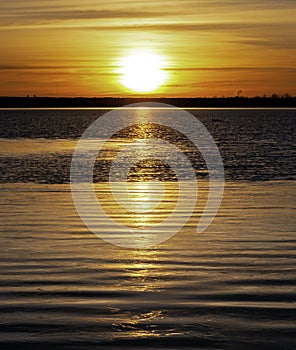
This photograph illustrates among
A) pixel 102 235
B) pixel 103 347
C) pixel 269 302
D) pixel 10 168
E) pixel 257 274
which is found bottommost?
pixel 103 347

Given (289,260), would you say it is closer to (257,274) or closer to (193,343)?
(257,274)

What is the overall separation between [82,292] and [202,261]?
2975 mm

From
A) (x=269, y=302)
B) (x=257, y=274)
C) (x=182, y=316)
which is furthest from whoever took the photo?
(x=257, y=274)

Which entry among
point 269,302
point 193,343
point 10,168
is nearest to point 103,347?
point 193,343

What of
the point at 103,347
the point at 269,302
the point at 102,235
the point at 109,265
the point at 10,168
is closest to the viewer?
the point at 103,347

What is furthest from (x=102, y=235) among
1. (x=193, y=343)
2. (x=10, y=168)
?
(x=10, y=168)

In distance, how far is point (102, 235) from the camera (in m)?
16.8

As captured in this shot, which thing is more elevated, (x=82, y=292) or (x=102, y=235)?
(x=102, y=235)

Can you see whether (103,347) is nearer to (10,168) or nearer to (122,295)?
(122,295)

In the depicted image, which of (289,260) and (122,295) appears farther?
(289,260)

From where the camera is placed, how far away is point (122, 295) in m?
11.1

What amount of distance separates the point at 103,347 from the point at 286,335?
2.03m

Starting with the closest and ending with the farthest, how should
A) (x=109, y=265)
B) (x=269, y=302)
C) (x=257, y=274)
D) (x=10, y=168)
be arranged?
(x=269, y=302)
(x=257, y=274)
(x=109, y=265)
(x=10, y=168)

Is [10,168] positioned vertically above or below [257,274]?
above
